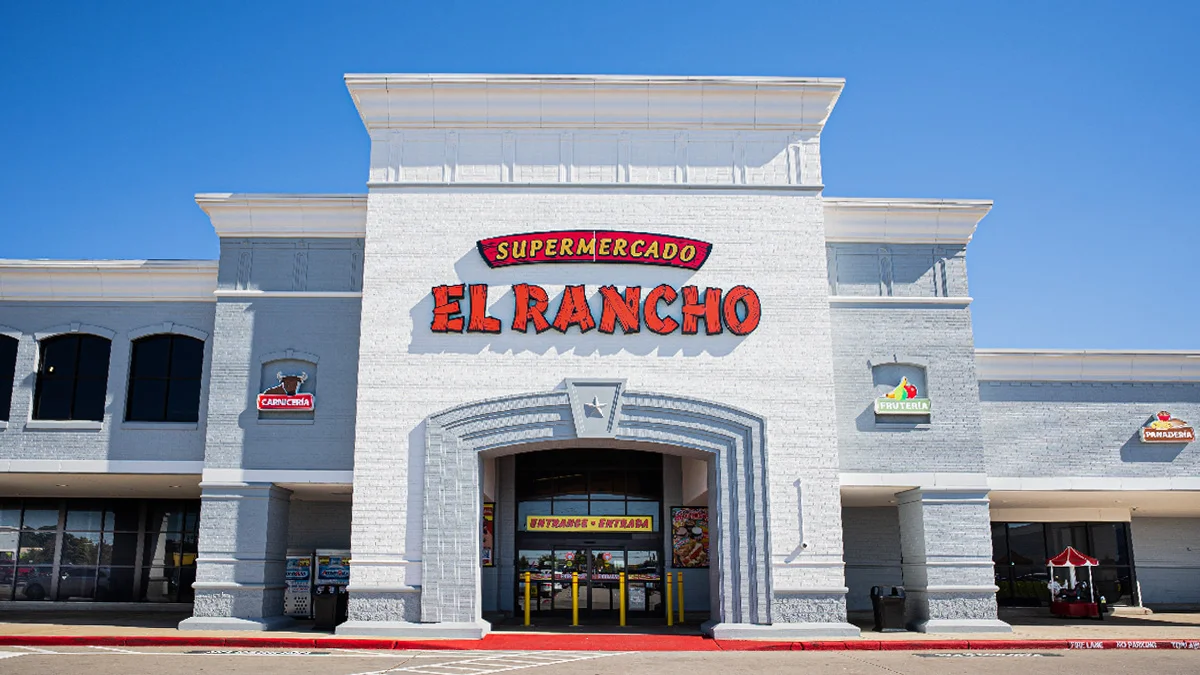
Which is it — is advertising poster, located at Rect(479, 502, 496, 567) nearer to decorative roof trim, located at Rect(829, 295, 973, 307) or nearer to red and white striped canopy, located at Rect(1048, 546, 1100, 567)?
decorative roof trim, located at Rect(829, 295, 973, 307)

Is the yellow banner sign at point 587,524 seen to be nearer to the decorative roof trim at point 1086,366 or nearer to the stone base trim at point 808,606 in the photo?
the stone base trim at point 808,606

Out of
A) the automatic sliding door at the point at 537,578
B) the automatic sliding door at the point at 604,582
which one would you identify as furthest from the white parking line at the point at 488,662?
the automatic sliding door at the point at 604,582

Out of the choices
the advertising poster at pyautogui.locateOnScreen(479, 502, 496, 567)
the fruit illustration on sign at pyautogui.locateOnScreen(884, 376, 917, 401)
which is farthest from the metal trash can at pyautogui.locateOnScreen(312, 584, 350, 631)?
the fruit illustration on sign at pyautogui.locateOnScreen(884, 376, 917, 401)

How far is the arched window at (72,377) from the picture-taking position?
2436 cm

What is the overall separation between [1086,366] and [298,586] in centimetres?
2006

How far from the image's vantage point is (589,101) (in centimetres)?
2277

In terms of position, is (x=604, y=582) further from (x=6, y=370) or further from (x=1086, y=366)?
(x=6, y=370)

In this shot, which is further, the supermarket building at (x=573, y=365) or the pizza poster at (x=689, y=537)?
the pizza poster at (x=689, y=537)

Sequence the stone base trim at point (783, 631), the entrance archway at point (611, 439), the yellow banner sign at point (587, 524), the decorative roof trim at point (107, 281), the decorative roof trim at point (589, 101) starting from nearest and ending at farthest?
the stone base trim at point (783, 631) < the entrance archway at point (611, 439) < the decorative roof trim at point (589, 101) < the decorative roof trim at point (107, 281) < the yellow banner sign at point (587, 524)

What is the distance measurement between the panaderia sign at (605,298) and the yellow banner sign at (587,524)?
7.46 meters

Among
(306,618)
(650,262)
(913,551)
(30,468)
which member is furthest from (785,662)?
(30,468)

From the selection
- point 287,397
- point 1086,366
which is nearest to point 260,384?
point 287,397

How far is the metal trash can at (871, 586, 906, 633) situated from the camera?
2225 cm

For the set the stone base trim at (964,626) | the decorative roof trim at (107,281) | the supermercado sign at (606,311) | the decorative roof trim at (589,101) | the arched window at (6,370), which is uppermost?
the decorative roof trim at (589,101)
